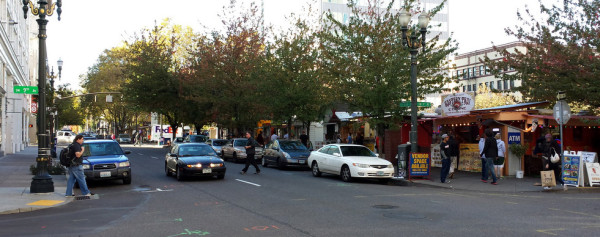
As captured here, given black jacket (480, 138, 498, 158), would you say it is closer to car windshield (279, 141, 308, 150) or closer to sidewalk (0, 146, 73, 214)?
car windshield (279, 141, 308, 150)

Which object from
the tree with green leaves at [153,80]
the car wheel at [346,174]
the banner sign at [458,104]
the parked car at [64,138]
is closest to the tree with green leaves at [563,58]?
the banner sign at [458,104]

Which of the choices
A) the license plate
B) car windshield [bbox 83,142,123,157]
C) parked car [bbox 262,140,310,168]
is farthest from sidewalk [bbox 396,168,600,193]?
car windshield [bbox 83,142,123,157]

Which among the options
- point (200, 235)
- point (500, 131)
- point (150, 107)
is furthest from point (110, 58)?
point (200, 235)

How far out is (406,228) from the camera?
787 cm

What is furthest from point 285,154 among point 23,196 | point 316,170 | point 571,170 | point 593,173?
point 593,173

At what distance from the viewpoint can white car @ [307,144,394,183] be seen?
52.0ft

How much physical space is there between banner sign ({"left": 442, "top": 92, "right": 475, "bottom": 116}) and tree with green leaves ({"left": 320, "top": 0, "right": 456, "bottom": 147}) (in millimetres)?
934

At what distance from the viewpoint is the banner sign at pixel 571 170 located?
14.3 m

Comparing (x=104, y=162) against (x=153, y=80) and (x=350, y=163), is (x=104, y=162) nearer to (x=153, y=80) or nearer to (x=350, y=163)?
(x=350, y=163)

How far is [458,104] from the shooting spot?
1977 cm

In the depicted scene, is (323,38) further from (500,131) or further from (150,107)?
(150,107)

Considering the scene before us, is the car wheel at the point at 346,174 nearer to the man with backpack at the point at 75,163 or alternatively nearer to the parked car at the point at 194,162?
the parked car at the point at 194,162

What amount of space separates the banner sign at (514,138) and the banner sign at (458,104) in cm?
207

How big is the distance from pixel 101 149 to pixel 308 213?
30.5 ft
